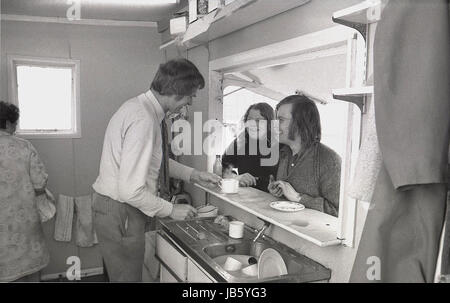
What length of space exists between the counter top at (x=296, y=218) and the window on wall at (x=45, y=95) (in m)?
1.80

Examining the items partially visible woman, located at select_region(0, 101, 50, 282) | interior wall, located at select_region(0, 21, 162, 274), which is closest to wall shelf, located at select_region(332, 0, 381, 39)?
partially visible woman, located at select_region(0, 101, 50, 282)

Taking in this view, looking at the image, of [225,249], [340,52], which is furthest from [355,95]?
[225,249]

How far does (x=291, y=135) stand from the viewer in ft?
5.94

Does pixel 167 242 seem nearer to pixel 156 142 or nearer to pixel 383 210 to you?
pixel 156 142

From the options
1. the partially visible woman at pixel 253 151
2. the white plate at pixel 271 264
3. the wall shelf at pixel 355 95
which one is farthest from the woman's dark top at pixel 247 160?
the wall shelf at pixel 355 95

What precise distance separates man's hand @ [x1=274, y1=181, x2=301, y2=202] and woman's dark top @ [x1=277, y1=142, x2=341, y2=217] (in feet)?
0.06

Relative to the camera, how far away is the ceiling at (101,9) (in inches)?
97.6

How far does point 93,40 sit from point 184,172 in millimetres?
1603

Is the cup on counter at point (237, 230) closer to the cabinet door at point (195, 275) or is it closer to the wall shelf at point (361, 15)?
the cabinet door at point (195, 275)

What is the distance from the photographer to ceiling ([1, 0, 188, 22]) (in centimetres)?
248

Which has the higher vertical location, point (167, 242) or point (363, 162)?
point (363, 162)

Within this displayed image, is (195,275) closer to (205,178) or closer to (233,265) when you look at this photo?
(233,265)

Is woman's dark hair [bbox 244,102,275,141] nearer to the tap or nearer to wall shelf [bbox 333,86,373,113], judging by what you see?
the tap
